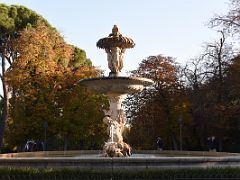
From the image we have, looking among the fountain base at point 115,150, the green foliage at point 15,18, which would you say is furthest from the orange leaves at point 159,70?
the fountain base at point 115,150

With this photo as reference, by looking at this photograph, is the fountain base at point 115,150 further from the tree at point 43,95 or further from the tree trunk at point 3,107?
the tree trunk at point 3,107

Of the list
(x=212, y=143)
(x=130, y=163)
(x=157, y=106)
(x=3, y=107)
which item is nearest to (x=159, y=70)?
(x=157, y=106)

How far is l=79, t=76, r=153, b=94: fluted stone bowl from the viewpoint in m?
17.0

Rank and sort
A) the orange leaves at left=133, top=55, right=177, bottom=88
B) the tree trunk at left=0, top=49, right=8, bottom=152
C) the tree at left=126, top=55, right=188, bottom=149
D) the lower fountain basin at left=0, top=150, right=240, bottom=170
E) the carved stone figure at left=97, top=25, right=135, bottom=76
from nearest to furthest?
the lower fountain basin at left=0, top=150, right=240, bottom=170, the carved stone figure at left=97, top=25, right=135, bottom=76, the tree trunk at left=0, top=49, right=8, bottom=152, the tree at left=126, top=55, right=188, bottom=149, the orange leaves at left=133, top=55, right=177, bottom=88

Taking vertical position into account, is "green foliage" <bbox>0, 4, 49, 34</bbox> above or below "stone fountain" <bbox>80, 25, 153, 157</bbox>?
above

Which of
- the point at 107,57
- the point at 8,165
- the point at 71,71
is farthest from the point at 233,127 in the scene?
the point at 8,165

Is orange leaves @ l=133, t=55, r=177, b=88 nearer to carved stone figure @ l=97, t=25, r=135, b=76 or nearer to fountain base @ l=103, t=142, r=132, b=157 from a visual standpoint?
carved stone figure @ l=97, t=25, r=135, b=76

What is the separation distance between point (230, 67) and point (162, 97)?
637cm

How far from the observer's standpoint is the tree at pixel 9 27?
35.6 metres

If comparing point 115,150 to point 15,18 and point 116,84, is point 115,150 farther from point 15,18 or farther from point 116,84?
point 15,18

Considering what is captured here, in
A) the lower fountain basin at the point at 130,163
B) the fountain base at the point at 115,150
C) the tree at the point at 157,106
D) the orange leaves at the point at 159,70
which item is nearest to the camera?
the lower fountain basin at the point at 130,163

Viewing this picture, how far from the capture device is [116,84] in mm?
17219

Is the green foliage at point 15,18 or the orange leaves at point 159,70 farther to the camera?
the green foliage at point 15,18

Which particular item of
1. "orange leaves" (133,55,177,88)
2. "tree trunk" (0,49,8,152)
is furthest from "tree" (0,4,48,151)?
"orange leaves" (133,55,177,88)
